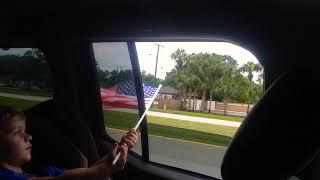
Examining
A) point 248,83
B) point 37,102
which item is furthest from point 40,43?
point 248,83

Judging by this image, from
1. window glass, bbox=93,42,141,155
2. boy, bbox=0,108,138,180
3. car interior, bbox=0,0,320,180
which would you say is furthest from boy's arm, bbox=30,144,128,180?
window glass, bbox=93,42,141,155

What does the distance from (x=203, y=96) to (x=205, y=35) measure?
52cm

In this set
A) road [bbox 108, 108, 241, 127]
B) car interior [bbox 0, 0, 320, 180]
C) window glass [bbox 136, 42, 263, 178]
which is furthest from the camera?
road [bbox 108, 108, 241, 127]

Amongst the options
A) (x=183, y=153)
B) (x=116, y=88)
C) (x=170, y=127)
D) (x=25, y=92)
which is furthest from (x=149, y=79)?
(x=25, y=92)

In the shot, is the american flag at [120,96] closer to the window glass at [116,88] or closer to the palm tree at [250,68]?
the window glass at [116,88]

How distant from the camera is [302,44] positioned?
6.31 ft

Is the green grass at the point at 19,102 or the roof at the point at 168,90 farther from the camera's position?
the roof at the point at 168,90

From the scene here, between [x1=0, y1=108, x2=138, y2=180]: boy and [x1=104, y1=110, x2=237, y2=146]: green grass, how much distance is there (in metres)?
1.36

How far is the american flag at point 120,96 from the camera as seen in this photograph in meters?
3.30

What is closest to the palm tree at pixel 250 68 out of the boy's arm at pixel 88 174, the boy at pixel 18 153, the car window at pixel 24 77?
the boy at pixel 18 153

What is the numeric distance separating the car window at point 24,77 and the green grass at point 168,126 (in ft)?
2.14

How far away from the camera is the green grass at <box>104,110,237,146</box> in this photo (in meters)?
3.16

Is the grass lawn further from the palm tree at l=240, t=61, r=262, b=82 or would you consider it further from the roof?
the palm tree at l=240, t=61, r=262, b=82

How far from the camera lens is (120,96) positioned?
11.2 ft
